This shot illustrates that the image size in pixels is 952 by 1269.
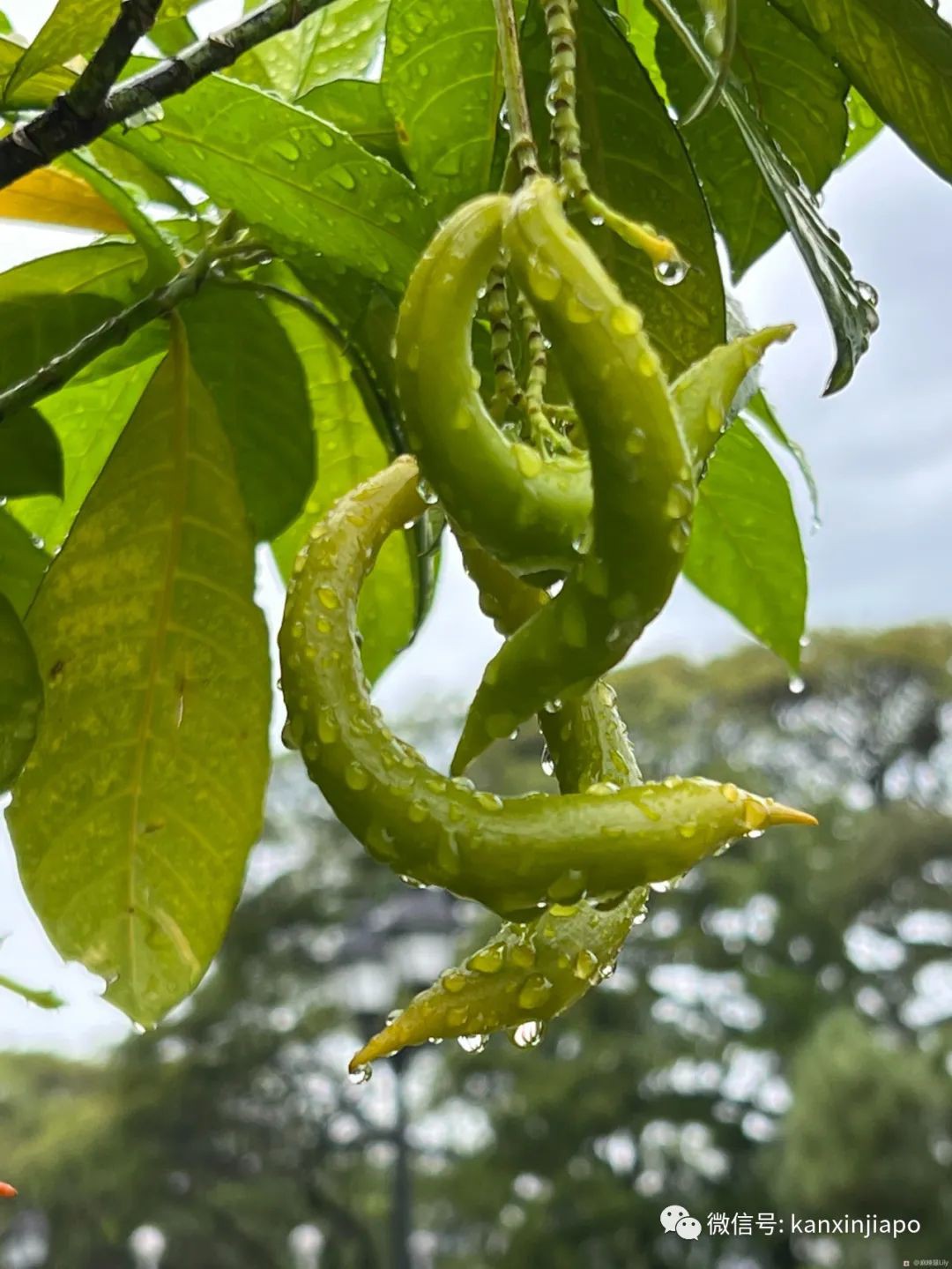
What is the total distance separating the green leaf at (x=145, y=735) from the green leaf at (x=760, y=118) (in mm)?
189

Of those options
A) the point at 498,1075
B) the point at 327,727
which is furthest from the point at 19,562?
the point at 498,1075

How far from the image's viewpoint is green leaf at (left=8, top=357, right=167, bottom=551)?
546mm

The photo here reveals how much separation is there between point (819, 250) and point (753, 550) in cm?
21

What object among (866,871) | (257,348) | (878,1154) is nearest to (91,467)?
(257,348)

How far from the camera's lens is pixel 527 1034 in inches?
12.2

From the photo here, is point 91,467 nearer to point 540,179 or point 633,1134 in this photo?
point 540,179

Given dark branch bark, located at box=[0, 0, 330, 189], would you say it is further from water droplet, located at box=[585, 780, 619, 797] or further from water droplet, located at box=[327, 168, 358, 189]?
water droplet, located at box=[585, 780, 619, 797]

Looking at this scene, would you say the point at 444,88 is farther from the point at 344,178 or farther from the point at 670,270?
the point at 670,270

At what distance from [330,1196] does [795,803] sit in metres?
3.77

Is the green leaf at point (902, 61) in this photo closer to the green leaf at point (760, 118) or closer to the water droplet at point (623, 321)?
the green leaf at point (760, 118)

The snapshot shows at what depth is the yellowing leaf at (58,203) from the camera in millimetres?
477

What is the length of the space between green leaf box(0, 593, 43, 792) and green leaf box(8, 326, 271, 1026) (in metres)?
0.04

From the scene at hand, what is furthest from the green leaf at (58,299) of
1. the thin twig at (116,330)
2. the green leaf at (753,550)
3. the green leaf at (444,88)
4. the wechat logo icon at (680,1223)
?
the wechat logo icon at (680,1223)

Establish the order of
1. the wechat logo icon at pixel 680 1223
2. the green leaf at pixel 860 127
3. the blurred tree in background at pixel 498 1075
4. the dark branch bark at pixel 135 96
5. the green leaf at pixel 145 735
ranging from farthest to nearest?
1. the blurred tree in background at pixel 498 1075
2. the wechat logo icon at pixel 680 1223
3. the green leaf at pixel 860 127
4. the green leaf at pixel 145 735
5. the dark branch bark at pixel 135 96
